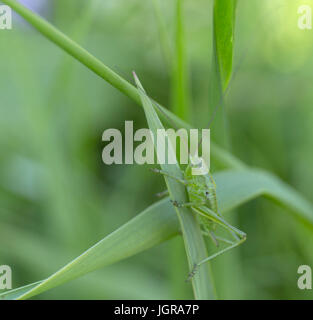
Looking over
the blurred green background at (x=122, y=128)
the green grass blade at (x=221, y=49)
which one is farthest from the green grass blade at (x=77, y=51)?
the blurred green background at (x=122, y=128)

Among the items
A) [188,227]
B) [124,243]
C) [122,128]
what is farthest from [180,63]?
[122,128]

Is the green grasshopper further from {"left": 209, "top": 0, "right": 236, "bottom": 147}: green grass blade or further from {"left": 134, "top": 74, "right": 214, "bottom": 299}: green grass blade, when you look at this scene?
{"left": 209, "top": 0, "right": 236, "bottom": 147}: green grass blade

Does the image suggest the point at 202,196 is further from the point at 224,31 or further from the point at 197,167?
the point at 224,31

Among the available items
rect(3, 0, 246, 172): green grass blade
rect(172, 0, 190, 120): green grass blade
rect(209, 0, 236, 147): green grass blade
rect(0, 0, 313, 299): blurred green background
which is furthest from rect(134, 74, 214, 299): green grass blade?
rect(0, 0, 313, 299): blurred green background

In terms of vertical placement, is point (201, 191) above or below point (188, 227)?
above

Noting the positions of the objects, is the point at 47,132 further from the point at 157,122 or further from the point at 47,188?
the point at 157,122

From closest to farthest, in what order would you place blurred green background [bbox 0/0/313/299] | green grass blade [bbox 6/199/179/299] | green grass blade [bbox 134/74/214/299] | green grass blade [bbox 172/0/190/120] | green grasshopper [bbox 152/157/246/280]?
1. green grass blade [bbox 6/199/179/299]
2. green grass blade [bbox 134/74/214/299]
3. green grasshopper [bbox 152/157/246/280]
4. green grass blade [bbox 172/0/190/120]
5. blurred green background [bbox 0/0/313/299]
